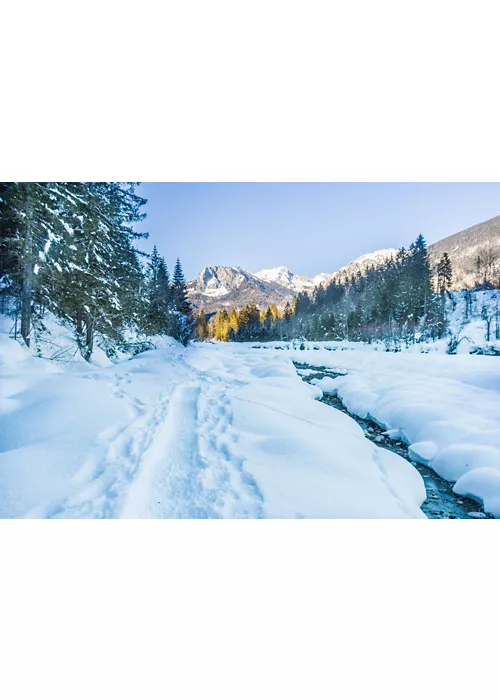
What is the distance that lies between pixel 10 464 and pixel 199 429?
1579 millimetres

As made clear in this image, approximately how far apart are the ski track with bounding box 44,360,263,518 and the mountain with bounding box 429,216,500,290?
4245 mm

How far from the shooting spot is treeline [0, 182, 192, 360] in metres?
3.61

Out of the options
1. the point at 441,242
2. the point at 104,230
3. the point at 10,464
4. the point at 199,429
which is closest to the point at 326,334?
the point at 441,242

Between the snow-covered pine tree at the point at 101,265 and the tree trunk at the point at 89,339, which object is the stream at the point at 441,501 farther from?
the tree trunk at the point at 89,339

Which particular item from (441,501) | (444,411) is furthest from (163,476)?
(444,411)

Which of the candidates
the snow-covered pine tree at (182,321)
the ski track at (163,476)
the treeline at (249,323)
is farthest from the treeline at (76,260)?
the treeline at (249,323)

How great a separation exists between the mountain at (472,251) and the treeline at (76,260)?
4.72 meters

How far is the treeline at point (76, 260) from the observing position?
3609 millimetres

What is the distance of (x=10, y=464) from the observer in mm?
2109

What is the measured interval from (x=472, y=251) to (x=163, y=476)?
583 cm

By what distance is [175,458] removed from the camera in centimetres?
239
